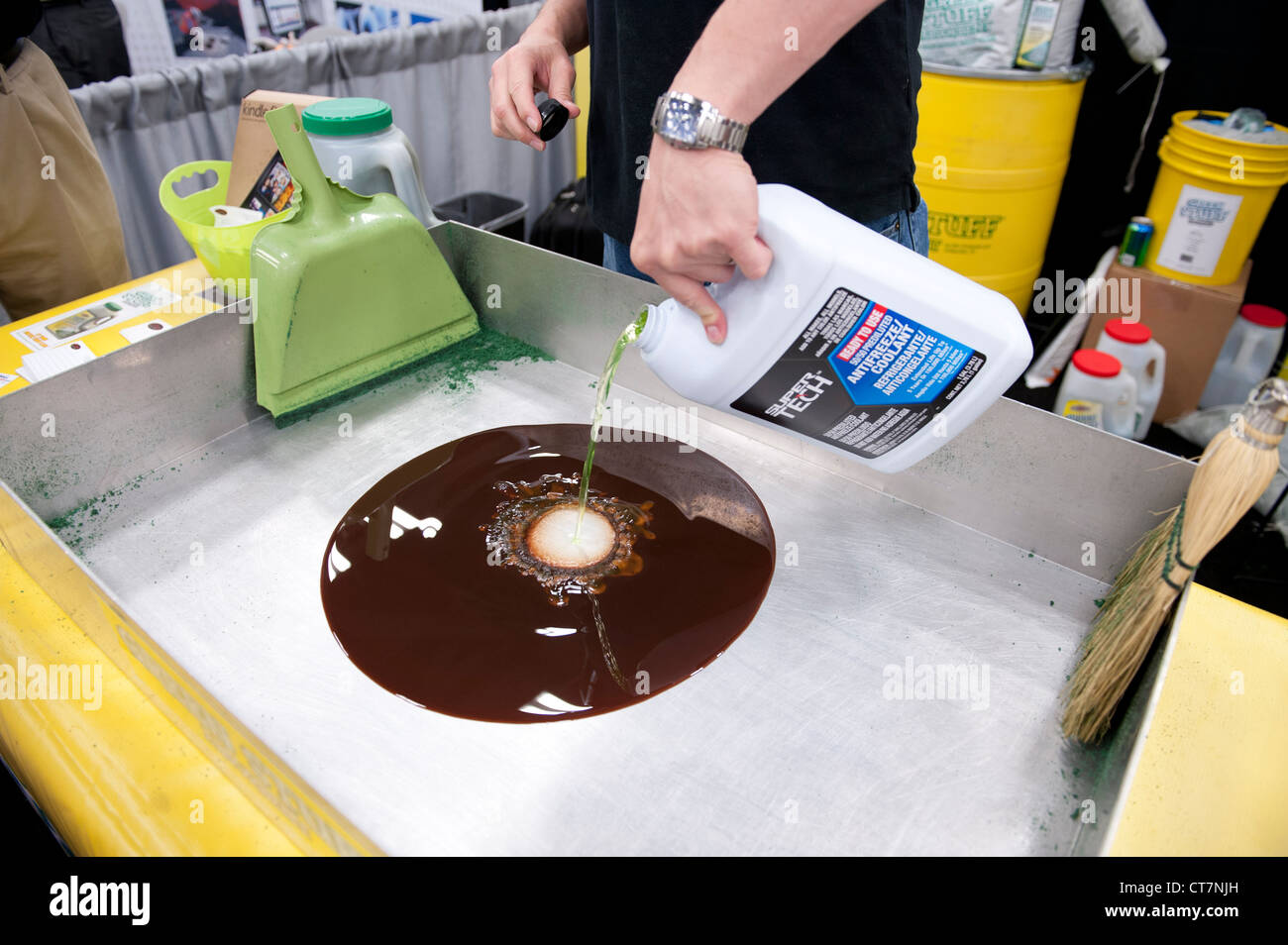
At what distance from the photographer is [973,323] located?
0.80 metres

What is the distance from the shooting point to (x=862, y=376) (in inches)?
33.4

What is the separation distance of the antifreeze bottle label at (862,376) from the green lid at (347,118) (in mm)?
946

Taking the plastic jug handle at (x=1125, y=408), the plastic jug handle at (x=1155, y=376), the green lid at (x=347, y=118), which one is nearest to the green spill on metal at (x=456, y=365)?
the green lid at (x=347, y=118)

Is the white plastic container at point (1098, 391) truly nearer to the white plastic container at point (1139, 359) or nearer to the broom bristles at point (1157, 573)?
the white plastic container at point (1139, 359)

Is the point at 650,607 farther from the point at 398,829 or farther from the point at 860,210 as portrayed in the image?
the point at 860,210

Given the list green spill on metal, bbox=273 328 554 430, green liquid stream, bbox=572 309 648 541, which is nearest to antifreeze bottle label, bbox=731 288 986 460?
green liquid stream, bbox=572 309 648 541

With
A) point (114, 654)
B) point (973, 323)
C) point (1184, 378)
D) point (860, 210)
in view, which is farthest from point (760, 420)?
point (1184, 378)

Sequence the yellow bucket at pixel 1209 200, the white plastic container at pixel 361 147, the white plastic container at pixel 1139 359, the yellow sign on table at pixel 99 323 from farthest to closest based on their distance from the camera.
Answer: the white plastic container at pixel 1139 359
the yellow bucket at pixel 1209 200
the white plastic container at pixel 361 147
the yellow sign on table at pixel 99 323

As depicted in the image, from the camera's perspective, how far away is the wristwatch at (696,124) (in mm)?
764

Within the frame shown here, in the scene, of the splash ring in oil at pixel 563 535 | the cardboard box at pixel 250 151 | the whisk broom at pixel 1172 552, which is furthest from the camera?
the cardboard box at pixel 250 151

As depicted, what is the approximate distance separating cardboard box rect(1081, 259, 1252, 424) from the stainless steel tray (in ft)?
6.18

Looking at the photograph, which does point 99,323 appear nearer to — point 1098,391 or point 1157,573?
point 1157,573

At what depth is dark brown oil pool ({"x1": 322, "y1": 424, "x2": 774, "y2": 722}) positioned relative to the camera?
91 centimetres

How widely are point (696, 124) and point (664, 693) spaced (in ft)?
1.91
